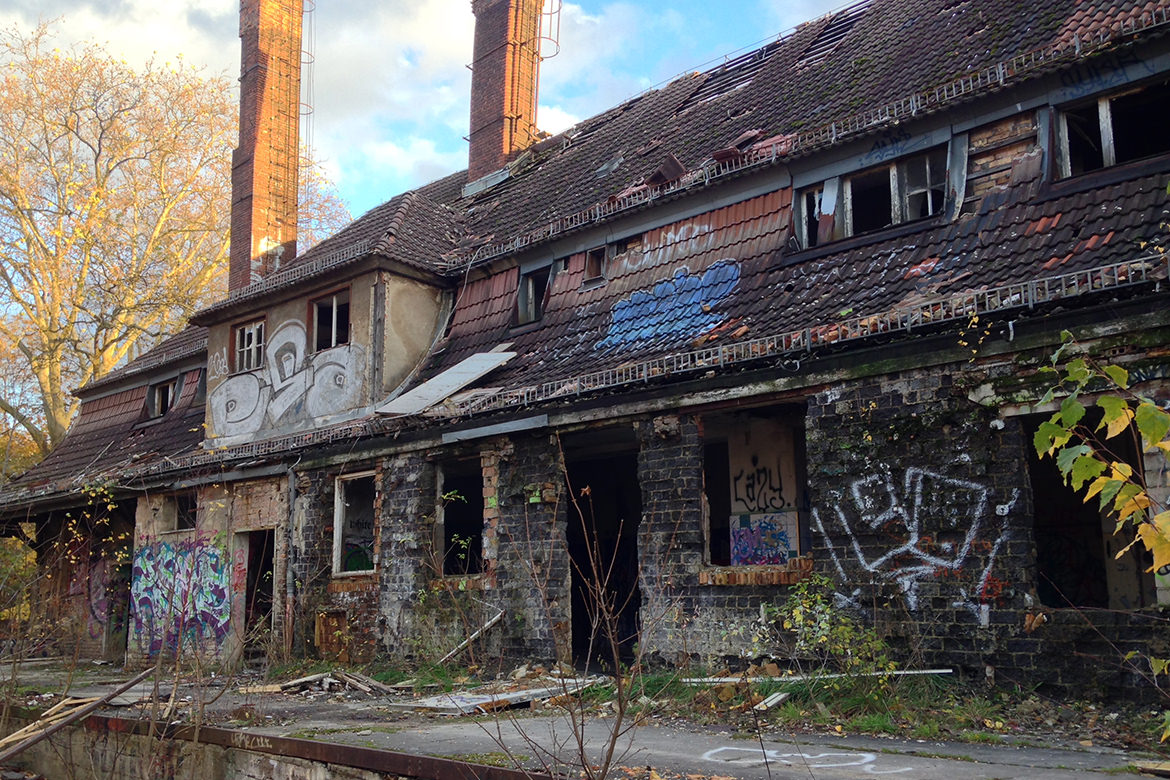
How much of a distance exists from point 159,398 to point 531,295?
38.6 ft

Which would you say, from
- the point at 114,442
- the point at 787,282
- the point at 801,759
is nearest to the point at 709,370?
the point at 787,282

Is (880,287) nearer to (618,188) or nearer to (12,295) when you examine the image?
(618,188)

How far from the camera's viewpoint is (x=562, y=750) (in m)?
7.41

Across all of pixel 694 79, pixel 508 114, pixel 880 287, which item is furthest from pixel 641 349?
pixel 508 114

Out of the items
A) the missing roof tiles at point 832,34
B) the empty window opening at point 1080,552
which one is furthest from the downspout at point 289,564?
the empty window opening at point 1080,552

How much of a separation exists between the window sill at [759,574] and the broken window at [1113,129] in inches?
189

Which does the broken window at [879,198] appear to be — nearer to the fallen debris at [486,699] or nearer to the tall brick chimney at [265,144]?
the fallen debris at [486,699]

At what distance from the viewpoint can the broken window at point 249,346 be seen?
60.5ft

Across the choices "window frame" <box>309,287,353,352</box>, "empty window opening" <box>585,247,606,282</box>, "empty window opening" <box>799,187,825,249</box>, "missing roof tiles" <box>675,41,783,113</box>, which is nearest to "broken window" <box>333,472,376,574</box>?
"window frame" <box>309,287,353,352</box>

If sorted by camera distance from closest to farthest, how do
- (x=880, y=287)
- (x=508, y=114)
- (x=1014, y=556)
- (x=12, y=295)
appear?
(x=1014, y=556)
(x=880, y=287)
(x=508, y=114)
(x=12, y=295)

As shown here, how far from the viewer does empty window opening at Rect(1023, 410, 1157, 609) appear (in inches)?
408

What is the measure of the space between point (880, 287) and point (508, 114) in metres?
11.6

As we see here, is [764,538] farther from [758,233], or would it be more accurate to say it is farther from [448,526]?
[448,526]

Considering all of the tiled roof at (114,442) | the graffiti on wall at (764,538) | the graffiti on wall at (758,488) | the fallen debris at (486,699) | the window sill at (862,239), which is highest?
the window sill at (862,239)
